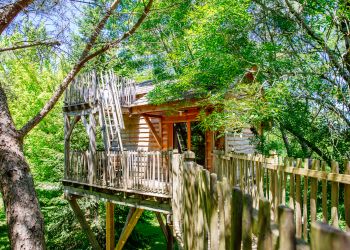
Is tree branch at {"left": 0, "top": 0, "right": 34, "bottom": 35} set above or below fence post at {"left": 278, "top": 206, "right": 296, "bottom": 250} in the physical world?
above

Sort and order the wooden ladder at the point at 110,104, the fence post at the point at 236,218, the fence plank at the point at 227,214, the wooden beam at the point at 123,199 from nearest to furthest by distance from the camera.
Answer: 1. the fence post at the point at 236,218
2. the fence plank at the point at 227,214
3. the wooden beam at the point at 123,199
4. the wooden ladder at the point at 110,104

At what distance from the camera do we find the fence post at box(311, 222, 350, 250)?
91cm

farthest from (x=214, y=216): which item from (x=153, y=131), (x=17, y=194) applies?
(x=153, y=131)

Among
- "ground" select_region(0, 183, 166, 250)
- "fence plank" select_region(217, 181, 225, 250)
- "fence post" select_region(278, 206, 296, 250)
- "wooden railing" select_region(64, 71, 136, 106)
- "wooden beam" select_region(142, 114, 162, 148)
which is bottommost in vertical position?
"ground" select_region(0, 183, 166, 250)

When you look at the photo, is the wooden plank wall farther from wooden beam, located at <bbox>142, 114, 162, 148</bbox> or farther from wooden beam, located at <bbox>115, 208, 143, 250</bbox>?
wooden beam, located at <bbox>115, 208, 143, 250</bbox>

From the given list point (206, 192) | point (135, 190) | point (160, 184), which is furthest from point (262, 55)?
point (206, 192)

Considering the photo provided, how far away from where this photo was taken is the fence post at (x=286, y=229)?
1.15 metres

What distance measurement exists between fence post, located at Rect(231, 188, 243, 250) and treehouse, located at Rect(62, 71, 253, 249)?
4.96 meters

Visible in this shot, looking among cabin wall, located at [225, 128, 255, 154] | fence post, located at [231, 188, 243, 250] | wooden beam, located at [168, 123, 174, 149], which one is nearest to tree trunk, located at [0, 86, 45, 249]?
fence post, located at [231, 188, 243, 250]

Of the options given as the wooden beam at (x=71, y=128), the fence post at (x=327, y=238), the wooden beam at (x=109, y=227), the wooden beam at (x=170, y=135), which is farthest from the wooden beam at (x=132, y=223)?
the fence post at (x=327, y=238)

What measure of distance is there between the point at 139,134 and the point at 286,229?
1296 cm

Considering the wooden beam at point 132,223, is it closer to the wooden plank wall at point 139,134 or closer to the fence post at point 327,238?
the wooden plank wall at point 139,134

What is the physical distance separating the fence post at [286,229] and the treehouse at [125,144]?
5496 millimetres

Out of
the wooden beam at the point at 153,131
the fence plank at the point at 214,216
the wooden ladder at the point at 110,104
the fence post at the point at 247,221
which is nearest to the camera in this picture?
the fence post at the point at 247,221
